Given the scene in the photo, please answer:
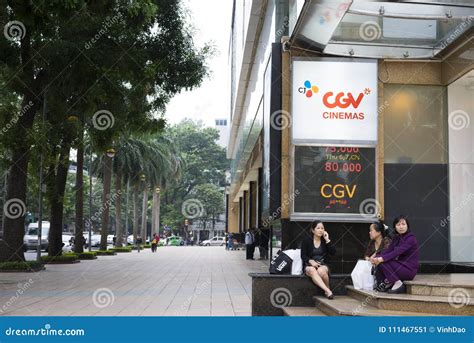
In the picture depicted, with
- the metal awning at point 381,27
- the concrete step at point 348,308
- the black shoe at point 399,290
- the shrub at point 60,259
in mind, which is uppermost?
the metal awning at point 381,27

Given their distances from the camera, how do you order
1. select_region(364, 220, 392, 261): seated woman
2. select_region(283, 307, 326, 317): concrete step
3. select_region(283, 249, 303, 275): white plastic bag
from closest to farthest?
select_region(283, 307, 326, 317): concrete step, select_region(364, 220, 392, 261): seated woman, select_region(283, 249, 303, 275): white plastic bag

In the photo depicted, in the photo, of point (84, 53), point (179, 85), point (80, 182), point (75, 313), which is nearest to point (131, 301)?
point (75, 313)

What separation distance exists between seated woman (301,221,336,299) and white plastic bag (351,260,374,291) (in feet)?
1.50

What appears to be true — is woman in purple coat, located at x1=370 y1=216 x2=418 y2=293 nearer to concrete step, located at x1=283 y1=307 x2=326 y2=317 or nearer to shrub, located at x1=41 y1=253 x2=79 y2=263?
concrete step, located at x1=283 y1=307 x2=326 y2=317

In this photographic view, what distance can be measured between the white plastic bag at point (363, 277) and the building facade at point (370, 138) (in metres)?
3.73

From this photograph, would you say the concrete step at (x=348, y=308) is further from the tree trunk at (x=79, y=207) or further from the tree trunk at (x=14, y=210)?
the tree trunk at (x=79, y=207)

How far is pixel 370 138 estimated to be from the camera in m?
13.6

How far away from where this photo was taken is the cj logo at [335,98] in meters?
13.7

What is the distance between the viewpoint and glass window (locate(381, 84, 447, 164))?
1416 centimetres

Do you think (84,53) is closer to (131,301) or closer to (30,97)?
(30,97)

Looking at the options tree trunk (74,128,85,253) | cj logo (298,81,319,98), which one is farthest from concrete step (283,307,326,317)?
tree trunk (74,128,85,253)

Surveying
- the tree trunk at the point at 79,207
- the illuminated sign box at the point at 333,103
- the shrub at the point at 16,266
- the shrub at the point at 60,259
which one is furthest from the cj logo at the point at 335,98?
the tree trunk at the point at 79,207

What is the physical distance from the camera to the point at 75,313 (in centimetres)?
959

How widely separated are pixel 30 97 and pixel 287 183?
8.95 m
